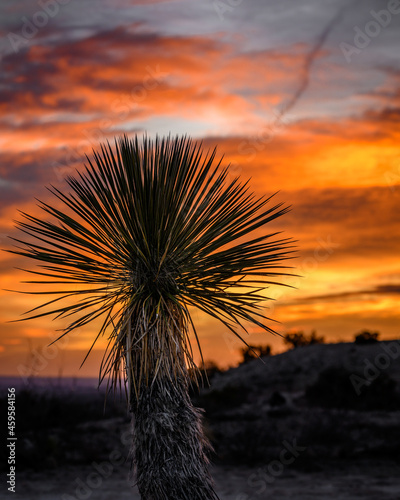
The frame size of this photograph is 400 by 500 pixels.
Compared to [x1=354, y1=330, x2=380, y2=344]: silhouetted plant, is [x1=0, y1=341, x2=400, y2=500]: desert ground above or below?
below

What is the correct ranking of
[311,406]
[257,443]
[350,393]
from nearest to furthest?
[257,443] → [311,406] → [350,393]

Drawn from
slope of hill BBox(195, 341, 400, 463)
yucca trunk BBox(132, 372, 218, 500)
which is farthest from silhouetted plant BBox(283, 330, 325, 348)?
yucca trunk BBox(132, 372, 218, 500)

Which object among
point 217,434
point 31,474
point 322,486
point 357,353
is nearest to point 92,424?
point 217,434

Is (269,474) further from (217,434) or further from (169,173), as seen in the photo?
(169,173)

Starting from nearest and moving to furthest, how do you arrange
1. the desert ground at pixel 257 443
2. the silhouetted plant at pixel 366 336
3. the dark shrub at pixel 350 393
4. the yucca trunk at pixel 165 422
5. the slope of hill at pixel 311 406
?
1. the yucca trunk at pixel 165 422
2. the desert ground at pixel 257 443
3. the slope of hill at pixel 311 406
4. the dark shrub at pixel 350 393
5. the silhouetted plant at pixel 366 336

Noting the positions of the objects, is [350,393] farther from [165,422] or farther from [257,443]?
[165,422]

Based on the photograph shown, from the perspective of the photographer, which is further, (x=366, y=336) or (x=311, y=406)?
(x=366, y=336)

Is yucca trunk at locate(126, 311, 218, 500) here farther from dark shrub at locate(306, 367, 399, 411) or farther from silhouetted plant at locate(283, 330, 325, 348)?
silhouetted plant at locate(283, 330, 325, 348)

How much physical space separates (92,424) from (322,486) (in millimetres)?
7798

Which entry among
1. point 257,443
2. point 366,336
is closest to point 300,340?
point 366,336

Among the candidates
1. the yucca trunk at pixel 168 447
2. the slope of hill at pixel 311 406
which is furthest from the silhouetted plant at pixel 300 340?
the yucca trunk at pixel 168 447

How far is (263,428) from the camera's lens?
16.4m

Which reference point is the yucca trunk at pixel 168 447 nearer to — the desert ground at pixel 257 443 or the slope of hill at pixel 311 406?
A: the slope of hill at pixel 311 406

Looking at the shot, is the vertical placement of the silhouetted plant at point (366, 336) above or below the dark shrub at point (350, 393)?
above
